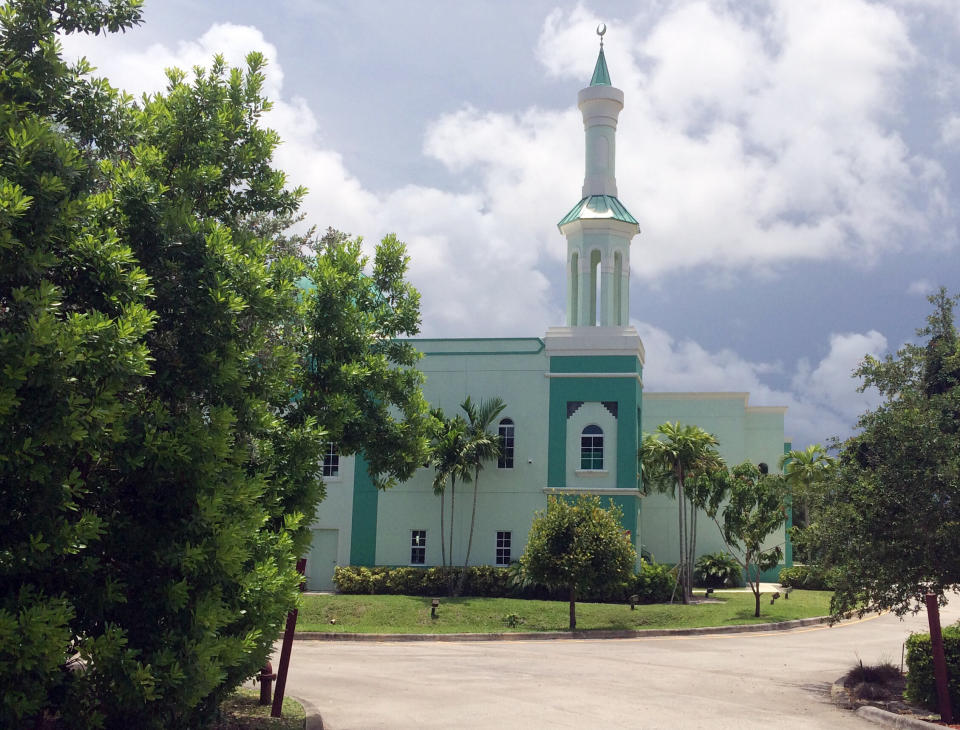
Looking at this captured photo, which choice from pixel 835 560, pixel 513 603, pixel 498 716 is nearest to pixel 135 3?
pixel 498 716

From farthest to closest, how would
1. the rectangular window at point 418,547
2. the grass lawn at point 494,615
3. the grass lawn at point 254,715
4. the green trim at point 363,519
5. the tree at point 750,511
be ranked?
1. the green trim at point 363,519
2. the rectangular window at point 418,547
3. the tree at point 750,511
4. the grass lawn at point 494,615
5. the grass lawn at point 254,715

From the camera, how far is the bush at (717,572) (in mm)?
42716

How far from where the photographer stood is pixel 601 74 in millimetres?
38250

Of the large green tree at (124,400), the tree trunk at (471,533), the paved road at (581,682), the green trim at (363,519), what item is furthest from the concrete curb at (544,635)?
the large green tree at (124,400)

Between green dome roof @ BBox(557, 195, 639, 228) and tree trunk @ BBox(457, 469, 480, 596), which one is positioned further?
green dome roof @ BBox(557, 195, 639, 228)

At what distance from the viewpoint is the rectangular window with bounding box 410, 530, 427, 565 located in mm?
36125

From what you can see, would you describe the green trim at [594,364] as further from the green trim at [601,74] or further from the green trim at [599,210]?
the green trim at [601,74]

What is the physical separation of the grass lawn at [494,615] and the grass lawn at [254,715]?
13.8 meters

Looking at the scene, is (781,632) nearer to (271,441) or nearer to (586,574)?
(586,574)

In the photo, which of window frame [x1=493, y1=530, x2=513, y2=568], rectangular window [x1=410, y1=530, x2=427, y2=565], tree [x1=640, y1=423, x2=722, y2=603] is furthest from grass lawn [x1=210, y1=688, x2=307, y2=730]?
rectangular window [x1=410, y1=530, x2=427, y2=565]

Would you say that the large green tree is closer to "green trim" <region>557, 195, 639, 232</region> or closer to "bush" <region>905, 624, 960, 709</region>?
"bush" <region>905, 624, 960, 709</region>

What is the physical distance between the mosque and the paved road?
1075cm

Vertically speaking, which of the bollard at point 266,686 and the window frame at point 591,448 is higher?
the window frame at point 591,448

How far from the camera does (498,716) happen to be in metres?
12.4
